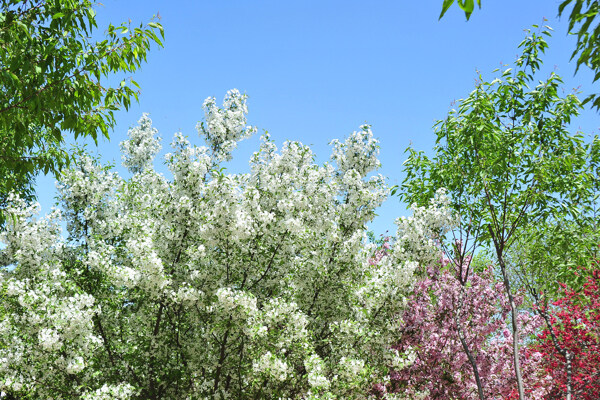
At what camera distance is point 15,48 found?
21.9 ft

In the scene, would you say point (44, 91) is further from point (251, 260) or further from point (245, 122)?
point (245, 122)

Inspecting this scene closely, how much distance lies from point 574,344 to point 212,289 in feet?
38.4

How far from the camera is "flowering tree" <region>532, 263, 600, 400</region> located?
44.8 ft

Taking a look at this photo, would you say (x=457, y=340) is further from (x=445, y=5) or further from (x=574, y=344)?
(x=445, y=5)

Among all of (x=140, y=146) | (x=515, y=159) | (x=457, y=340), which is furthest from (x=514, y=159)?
(x=140, y=146)

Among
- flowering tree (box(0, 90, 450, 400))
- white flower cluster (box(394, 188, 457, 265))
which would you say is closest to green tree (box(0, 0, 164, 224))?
flowering tree (box(0, 90, 450, 400))

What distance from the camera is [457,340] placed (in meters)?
14.6

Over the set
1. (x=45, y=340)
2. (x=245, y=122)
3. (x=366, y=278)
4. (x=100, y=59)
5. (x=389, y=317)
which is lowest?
(x=45, y=340)

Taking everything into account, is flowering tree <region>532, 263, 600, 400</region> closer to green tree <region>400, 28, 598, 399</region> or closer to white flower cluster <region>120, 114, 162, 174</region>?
green tree <region>400, 28, 598, 399</region>

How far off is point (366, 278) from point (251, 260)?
2925mm

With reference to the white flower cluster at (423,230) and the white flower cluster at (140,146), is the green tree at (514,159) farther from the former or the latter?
the white flower cluster at (140,146)

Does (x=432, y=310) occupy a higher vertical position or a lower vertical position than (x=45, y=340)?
higher

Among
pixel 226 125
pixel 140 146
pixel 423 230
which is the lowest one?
pixel 423 230

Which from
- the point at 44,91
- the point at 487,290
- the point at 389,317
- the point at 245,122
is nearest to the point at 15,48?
the point at 44,91
